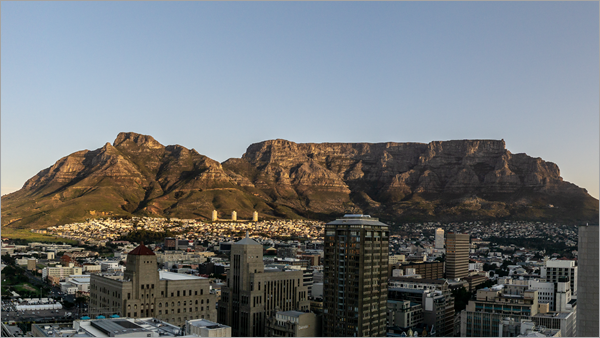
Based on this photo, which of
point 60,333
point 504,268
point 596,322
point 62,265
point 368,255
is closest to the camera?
point 60,333

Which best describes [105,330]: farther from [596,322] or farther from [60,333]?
[596,322]

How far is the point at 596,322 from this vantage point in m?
64.1

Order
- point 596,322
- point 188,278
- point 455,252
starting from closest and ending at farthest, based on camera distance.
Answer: point 596,322 < point 188,278 < point 455,252

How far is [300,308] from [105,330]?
37.4m

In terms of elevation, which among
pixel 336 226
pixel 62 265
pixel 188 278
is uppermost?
pixel 336 226

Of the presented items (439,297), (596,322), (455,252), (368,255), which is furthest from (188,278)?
(455,252)

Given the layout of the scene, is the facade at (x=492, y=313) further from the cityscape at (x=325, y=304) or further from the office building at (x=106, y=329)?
the office building at (x=106, y=329)

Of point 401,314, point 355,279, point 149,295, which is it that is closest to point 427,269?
point 401,314

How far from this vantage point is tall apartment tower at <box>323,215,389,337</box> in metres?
74.6

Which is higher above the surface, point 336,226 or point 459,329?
point 336,226

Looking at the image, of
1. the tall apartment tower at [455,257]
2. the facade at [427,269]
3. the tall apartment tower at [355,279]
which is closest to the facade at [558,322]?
the tall apartment tower at [355,279]

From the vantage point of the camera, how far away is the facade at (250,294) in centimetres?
8044

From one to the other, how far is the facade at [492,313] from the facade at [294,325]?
23196 millimetres

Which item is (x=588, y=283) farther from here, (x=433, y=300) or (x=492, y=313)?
(x=433, y=300)
